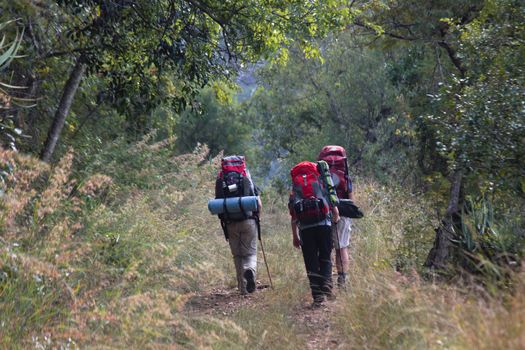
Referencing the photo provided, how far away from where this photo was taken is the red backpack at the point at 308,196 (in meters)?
8.55

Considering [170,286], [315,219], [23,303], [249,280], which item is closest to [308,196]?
[315,219]

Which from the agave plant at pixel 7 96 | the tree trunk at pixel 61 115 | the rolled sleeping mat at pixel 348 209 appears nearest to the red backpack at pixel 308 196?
the rolled sleeping mat at pixel 348 209

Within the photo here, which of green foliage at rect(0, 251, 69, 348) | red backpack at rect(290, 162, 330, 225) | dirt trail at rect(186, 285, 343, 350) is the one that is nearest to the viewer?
green foliage at rect(0, 251, 69, 348)

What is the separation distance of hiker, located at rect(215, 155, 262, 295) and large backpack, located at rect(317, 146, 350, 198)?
0.99 m

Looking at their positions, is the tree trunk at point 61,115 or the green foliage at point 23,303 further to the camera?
the tree trunk at point 61,115

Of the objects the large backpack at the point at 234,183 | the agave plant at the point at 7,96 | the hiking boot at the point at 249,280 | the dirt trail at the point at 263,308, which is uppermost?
the agave plant at the point at 7,96

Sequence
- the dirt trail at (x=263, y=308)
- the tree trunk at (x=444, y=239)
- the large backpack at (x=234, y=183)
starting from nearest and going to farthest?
1. the dirt trail at (x=263, y=308)
2. the tree trunk at (x=444, y=239)
3. the large backpack at (x=234, y=183)

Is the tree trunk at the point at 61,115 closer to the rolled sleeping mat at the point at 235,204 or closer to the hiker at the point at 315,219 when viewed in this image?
the rolled sleeping mat at the point at 235,204

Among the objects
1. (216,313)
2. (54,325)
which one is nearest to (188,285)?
(216,313)

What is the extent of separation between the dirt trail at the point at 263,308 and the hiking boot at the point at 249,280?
94mm

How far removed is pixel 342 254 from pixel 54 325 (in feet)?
15.0

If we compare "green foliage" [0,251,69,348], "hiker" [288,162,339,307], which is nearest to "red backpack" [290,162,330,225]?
"hiker" [288,162,339,307]

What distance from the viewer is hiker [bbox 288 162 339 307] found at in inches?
338

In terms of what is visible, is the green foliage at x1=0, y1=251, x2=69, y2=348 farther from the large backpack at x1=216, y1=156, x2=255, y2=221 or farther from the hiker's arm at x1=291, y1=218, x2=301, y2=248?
the large backpack at x1=216, y1=156, x2=255, y2=221
